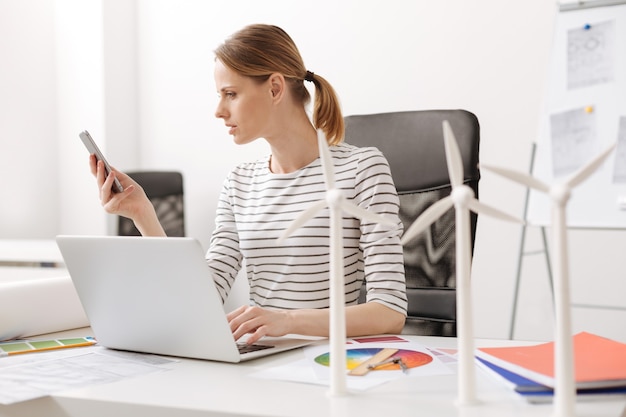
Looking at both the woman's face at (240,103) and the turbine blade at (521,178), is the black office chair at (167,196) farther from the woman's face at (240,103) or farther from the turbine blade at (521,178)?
the turbine blade at (521,178)

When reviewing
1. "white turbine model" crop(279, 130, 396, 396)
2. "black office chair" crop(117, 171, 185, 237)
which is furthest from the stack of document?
"black office chair" crop(117, 171, 185, 237)

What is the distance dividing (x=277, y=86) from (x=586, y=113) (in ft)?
3.52

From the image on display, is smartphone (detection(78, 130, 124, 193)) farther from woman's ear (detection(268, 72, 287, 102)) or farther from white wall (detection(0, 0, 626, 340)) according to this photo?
white wall (detection(0, 0, 626, 340))

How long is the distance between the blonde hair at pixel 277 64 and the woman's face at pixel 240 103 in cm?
2

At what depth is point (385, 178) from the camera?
4.99ft

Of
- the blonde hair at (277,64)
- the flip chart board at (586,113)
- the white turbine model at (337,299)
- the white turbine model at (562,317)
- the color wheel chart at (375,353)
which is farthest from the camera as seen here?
the flip chart board at (586,113)

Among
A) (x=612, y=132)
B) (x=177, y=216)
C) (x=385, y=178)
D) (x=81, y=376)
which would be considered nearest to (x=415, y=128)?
(x=385, y=178)

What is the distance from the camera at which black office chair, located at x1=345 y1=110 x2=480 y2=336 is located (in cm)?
162

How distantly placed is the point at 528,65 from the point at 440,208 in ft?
7.29

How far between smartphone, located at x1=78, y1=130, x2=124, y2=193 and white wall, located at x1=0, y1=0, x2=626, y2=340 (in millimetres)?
1833

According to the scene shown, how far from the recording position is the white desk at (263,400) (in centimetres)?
80

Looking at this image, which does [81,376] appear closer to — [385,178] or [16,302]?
[16,302]

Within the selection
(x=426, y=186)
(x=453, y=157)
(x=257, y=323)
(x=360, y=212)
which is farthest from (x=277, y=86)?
(x=453, y=157)

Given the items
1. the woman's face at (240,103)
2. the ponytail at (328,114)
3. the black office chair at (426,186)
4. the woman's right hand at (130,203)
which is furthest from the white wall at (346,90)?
the woman's right hand at (130,203)
